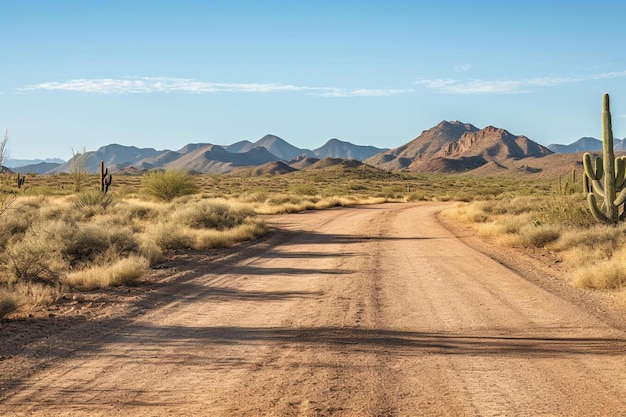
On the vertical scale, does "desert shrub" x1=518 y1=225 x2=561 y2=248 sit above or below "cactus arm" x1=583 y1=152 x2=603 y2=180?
below

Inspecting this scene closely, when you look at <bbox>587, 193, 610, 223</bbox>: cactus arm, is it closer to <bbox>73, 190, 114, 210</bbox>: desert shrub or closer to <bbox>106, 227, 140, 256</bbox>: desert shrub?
<bbox>106, 227, 140, 256</bbox>: desert shrub

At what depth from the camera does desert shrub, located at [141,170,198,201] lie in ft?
124

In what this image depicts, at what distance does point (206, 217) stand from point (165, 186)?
1649 cm

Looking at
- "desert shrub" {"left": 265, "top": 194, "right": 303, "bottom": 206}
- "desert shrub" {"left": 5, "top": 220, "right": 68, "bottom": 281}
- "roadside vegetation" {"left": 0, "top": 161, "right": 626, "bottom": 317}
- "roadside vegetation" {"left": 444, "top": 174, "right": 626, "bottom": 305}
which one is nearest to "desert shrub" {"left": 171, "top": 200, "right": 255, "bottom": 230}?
"roadside vegetation" {"left": 0, "top": 161, "right": 626, "bottom": 317}

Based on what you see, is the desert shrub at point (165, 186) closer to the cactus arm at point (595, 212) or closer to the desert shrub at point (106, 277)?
the cactus arm at point (595, 212)

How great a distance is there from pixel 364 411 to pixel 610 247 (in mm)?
11522

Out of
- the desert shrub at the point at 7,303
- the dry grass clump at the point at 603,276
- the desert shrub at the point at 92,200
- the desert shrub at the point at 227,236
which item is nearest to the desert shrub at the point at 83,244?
the desert shrub at the point at 227,236

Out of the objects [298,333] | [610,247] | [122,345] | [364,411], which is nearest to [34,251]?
[122,345]

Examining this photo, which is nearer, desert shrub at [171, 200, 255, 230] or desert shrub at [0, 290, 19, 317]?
desert shrub at [0, 290, 19, 317]

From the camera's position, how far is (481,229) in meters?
22.2

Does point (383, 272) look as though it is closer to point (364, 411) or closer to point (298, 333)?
point (298, 333)

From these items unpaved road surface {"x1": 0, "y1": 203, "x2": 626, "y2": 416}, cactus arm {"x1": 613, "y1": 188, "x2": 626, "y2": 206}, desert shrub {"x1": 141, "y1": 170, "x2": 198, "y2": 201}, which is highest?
desert shrub {"x1": 141, "y1": 170, "x2": 198, "y2": 201}

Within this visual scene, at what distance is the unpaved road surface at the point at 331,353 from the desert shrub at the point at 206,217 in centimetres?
978

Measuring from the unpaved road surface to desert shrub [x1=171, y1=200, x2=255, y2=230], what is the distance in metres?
9.78
